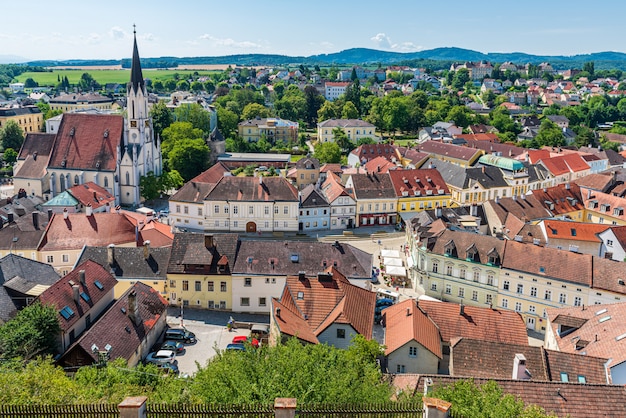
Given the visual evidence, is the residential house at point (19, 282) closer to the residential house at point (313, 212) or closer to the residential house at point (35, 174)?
the residential house at point (313, 212)

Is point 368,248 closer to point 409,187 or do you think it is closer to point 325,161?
point 409,187

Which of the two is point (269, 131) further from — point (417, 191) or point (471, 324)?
point (471, 324)

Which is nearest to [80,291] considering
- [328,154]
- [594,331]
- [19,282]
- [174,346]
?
[19,282]

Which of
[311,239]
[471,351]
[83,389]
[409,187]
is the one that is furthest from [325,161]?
[83,389]

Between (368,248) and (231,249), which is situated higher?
(231,249)

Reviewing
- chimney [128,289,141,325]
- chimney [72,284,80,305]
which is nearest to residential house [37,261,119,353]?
chimney [72,284,80,305]

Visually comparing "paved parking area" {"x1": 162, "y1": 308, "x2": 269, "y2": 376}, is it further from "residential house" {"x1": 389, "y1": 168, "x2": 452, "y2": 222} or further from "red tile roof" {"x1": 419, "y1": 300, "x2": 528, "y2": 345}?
"residential house" {"x1": 389, "y1": 168, "x2": 452, "y2": 222}
